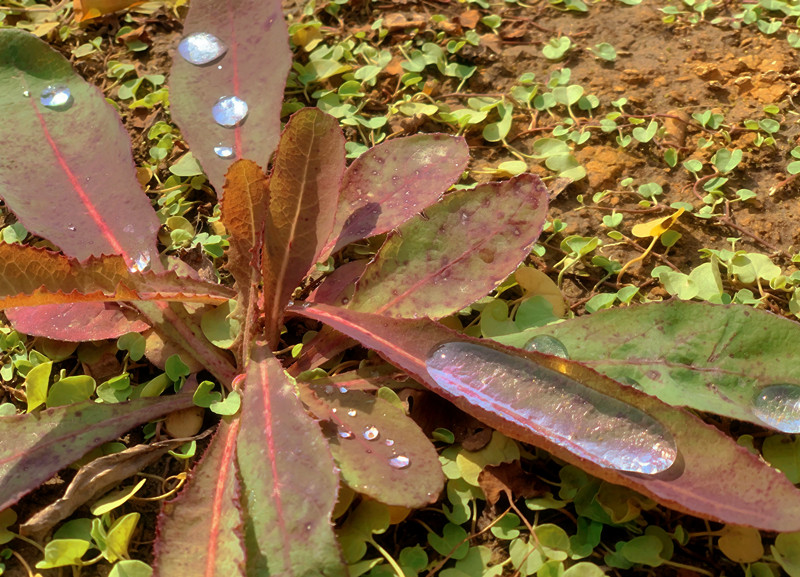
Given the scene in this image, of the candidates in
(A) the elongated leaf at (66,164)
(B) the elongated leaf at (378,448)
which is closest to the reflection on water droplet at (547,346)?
(B) the elongated leaf at (378,448)

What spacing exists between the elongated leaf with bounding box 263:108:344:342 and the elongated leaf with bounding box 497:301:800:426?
45cm

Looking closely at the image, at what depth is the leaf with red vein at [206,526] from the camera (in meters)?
→ 0.97

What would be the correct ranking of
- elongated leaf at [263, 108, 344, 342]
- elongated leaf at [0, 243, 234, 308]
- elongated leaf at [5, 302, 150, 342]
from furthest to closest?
elongated leaf at [5, 302, 150, 342] < elongated leaf at [263, 108, 344, 342] < elongated leaf at [0, 243, 234, 308]

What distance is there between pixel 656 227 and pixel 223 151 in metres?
0.91

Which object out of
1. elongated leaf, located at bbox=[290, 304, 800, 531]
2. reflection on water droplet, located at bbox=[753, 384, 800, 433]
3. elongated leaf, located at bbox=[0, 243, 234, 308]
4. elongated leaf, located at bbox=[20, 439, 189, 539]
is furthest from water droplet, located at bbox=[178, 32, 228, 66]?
reflection on water droplet, located at bbox=[753, 384, 800, 433]

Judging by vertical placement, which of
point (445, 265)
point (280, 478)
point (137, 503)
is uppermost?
point (445, 265)

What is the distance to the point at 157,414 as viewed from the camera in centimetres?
122

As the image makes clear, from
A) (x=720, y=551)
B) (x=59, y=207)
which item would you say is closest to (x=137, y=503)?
(x=59, y=207)

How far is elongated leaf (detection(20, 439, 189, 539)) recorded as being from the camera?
44.2 inches

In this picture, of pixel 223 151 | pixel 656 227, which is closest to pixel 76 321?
pixel 223 151

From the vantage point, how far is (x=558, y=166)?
1596mm

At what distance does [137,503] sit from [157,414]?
0.15 metres

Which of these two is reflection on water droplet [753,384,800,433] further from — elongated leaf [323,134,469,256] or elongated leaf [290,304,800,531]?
elongated leaf [323,134,469,256]

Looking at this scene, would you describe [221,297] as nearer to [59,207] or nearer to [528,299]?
[59,207]
